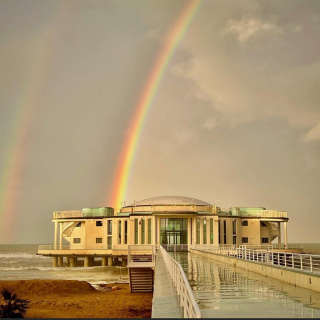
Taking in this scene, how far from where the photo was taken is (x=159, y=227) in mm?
65500

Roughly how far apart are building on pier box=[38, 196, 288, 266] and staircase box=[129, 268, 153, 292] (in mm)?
21811

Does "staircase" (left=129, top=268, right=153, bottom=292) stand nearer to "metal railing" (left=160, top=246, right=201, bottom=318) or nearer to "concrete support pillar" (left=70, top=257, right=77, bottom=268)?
"metal railing" (left=160, top=246, right=201, bottom=318)

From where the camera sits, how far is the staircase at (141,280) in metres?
37.6

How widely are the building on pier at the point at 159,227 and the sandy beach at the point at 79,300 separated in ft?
72.0

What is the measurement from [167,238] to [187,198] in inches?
414

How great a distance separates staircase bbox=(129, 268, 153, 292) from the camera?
37.6 metres

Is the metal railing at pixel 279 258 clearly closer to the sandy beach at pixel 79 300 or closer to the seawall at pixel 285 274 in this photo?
the seawall at pixel 285 274

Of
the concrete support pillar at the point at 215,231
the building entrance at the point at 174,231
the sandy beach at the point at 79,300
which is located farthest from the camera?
the building entrance at the point at 174,231

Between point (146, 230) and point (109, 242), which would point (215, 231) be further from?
point (109, 242)

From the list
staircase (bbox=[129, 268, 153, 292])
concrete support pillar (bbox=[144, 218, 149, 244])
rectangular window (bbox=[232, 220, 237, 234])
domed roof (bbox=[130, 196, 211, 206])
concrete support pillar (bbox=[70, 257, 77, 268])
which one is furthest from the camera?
concrete support pillar (bbox=[70, 257, 77, 268])

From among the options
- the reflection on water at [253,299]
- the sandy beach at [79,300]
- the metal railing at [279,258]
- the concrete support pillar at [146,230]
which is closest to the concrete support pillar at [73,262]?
the concrete support pillar at [146,230]

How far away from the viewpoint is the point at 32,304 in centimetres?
3155

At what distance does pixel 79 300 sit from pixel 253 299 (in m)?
22.2

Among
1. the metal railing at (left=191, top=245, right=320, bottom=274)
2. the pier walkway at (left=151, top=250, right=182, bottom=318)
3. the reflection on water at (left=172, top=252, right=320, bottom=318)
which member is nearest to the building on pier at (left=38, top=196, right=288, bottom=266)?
the metal railing at (left=191, top=245, right=320, bottom=274)
